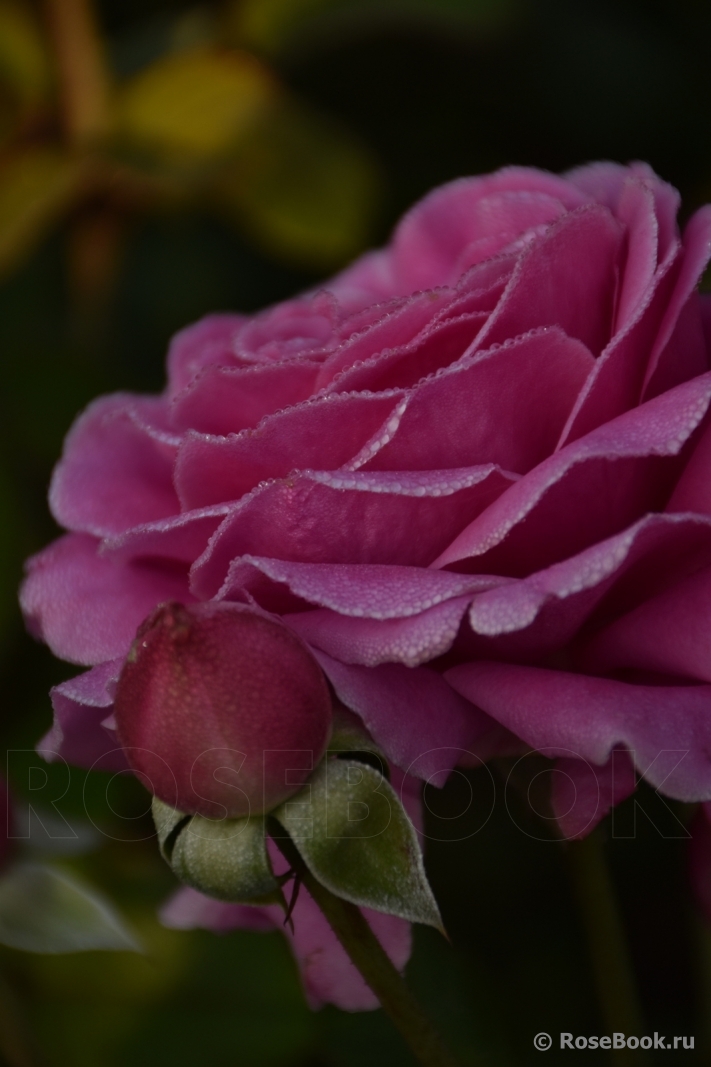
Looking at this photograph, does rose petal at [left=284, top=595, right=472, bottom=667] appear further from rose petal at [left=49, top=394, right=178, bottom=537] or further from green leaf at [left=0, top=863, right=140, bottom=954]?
green leaf at [left=0, top=863, right=140, bottom=954]

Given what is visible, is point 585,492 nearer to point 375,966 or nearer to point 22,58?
point 375,966

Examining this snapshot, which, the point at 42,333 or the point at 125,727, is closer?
the point at 125,727

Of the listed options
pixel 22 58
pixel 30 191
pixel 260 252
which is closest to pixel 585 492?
pixel 30 191

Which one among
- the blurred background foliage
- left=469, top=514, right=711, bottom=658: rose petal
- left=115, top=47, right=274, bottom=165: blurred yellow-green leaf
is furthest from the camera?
left=115, top=47, right=274, bottom=165: blurred yellow-green leaf

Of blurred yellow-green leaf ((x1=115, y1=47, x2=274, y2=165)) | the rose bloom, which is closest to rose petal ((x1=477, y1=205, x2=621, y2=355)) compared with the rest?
the rose bloom

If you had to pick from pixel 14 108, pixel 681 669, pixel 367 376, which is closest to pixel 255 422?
pixel 367 376

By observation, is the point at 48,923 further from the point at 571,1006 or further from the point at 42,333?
the point at 42,333
